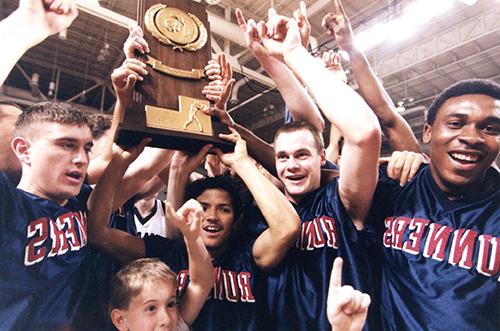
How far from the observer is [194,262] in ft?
4.39

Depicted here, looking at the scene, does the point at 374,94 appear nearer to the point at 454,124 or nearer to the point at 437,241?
the point at 454,124

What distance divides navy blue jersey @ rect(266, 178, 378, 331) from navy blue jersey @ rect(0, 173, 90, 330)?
0.73m

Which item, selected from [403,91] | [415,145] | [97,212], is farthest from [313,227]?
[403,91]

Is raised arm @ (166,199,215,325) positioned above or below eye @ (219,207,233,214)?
below

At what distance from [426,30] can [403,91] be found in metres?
1.98

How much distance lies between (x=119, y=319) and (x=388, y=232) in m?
1.07

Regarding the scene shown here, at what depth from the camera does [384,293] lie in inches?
51.3

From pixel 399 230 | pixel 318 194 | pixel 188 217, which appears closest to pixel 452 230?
pixel 399 230

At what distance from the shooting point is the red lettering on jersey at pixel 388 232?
1.31 metres

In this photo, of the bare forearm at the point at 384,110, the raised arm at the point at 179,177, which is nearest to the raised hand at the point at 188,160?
the raised arm at the point at 179,177

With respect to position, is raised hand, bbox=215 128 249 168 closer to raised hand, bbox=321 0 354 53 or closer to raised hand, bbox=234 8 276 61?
raised hand, bbox=234 8 276 61

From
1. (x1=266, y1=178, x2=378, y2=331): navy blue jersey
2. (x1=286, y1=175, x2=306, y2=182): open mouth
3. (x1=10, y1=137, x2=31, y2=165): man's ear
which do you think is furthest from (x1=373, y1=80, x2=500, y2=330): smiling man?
(x1=10, y1=137, x2=31, y2=165): man's ear

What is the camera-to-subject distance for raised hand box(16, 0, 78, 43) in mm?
1118

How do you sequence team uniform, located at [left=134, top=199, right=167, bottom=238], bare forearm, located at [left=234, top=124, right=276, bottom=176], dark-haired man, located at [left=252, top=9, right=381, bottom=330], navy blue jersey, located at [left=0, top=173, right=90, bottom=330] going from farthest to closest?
team uniform, located at [left=134, top=199, right=167, bottom=238]
bare forearm, located at [left=234, top=124, right=276, bottom=176]
dark-haired man, located at [left=252, top=9, right=381, bottom=330]
navy blue jersey, located at [left=0, top=173, right=90, bottom=330]
